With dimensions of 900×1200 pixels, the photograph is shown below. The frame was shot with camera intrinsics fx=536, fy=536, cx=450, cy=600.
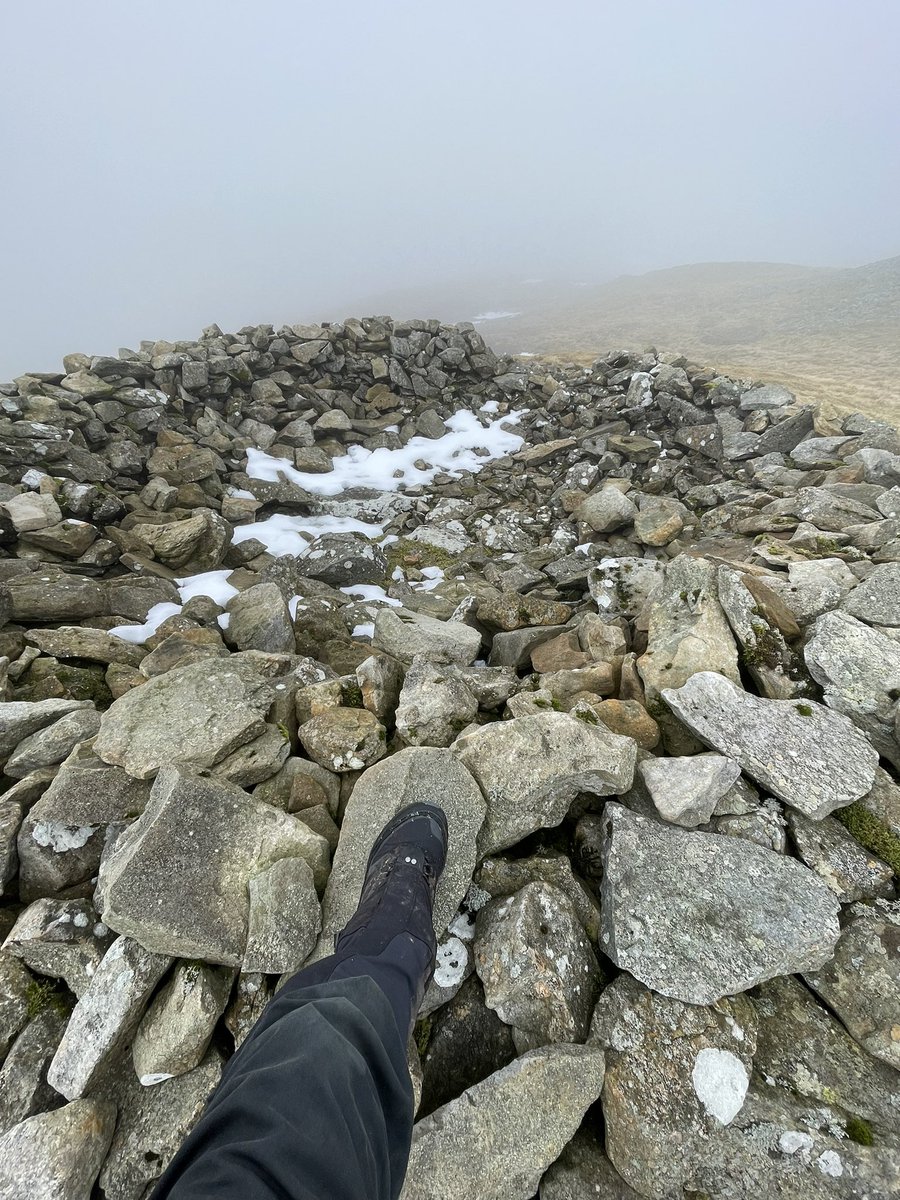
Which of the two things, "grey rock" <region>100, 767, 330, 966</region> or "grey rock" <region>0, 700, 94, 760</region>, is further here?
"grey rock" <region>0, 700, 94, 760</region>

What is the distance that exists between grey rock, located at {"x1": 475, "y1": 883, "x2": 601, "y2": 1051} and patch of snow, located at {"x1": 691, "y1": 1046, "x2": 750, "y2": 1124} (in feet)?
2.04

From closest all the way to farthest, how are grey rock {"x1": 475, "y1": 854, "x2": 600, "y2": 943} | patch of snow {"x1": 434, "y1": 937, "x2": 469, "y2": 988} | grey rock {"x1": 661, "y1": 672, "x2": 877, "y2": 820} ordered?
patch of snow {"x1": 434, "y1": 937, "x2": 469, "y2": 988}
grey rock {"x1": 475, "y1": 854, "x2": 600, "y2": 943}
grey rock {"x1": 661, "y1": 672, "x2": 877, "y2": 820}

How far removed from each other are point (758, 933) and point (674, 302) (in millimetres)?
63746

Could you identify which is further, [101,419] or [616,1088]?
[101,419]

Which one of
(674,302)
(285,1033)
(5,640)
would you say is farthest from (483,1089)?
(674,302)

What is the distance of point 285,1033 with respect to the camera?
7.37 ft

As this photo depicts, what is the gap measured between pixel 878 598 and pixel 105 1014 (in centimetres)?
702

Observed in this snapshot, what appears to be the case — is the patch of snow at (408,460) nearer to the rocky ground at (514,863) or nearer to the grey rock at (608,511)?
the grey rock at (608,511)

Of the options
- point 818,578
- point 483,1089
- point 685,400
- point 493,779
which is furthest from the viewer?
point 685,400

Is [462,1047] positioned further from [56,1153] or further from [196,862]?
[56,1153]

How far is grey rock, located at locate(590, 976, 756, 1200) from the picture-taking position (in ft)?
9.07

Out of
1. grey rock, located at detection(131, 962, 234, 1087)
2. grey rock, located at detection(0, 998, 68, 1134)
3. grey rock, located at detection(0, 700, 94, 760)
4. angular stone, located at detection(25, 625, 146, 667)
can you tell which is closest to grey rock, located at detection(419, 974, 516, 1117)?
grey rock, located at detection(131, 962, 234, 1087)

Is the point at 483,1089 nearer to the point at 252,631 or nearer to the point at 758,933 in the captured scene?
the point at 758,933

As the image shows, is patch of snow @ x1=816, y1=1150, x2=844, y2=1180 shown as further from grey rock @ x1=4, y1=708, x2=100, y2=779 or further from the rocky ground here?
grey rock @ x1=4, y1=708, x2=100, y2=779
